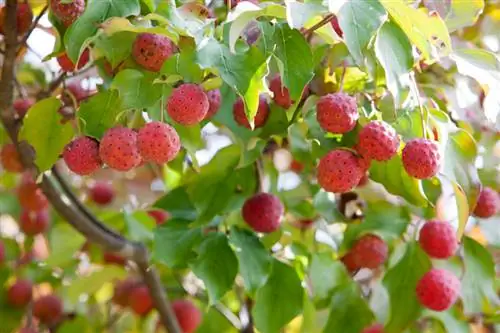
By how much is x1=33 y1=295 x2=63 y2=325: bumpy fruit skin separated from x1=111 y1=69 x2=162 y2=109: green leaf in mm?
1181

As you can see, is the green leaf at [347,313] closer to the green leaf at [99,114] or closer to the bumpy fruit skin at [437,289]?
the bumpy fruit skin at [437,289]

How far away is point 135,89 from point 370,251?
660 mm

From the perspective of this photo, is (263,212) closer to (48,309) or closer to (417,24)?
(417,24)

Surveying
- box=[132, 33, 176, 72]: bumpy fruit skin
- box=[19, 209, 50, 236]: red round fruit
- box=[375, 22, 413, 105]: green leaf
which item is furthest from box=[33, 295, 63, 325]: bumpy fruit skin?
box=[375, 22, 413, 105]: green leaf

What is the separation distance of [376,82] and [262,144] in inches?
10.9

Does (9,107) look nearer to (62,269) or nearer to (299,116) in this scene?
(299,116)

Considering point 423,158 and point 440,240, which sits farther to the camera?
point 440,240

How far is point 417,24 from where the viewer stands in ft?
3.67

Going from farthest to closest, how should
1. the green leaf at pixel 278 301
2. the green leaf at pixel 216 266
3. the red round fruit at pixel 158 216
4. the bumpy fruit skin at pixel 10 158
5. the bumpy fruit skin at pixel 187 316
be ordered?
1. the red round fruit at pixel 158 216
2. the bumpy fruit skin at pixel 187 316
3. the bumpy fruit skin at pixel 10 158
4. the green leaf at pixel 278 301
5. the green leaf at pixel 216 266

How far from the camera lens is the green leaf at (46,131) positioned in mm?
1358

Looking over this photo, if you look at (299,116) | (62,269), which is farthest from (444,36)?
(62,269)

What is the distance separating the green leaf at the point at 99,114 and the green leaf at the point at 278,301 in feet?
1.59

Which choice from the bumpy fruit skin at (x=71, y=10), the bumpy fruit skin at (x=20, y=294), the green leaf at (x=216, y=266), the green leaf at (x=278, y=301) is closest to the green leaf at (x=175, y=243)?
the green leaf at (x=216, y=266)

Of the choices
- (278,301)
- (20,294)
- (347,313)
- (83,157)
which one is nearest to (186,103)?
(83,157)
